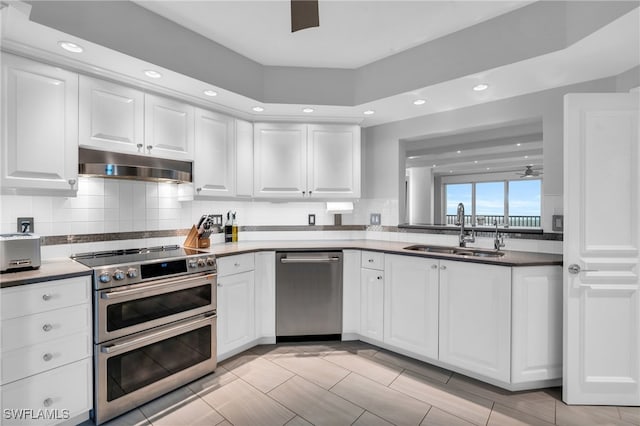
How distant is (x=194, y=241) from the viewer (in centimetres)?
273

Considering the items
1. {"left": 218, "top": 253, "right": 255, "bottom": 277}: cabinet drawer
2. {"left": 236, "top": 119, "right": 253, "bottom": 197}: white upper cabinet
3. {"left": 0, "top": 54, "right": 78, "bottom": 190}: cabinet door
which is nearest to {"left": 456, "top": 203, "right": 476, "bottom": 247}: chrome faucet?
{"left": 218, "top": 253, "right": 255, "bottom": 277}: cabinet drawer

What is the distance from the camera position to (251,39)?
7.92ft

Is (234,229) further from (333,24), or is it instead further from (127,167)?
(333,24)

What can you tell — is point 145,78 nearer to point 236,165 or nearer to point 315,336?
point 236,165

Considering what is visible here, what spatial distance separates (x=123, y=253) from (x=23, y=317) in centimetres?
90

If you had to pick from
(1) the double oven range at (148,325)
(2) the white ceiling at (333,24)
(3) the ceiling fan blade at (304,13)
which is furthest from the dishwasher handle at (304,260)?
(3) the ceiling fan blade at (304,13)

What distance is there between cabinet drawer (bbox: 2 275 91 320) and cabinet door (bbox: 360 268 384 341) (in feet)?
6.79

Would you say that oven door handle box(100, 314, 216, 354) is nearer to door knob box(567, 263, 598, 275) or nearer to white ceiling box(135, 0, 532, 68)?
white ceiling box(135, 0, 532, 68)

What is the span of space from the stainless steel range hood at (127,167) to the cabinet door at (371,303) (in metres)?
1.81

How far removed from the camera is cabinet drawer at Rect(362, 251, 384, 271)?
273 centimetres

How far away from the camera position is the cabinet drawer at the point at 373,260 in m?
2.73

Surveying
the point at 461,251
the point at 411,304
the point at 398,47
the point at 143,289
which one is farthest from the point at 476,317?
the point at 143,289

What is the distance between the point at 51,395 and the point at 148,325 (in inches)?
21.3

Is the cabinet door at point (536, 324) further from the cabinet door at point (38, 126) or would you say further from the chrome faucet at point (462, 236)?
the cabinet door at point (38, 126)
